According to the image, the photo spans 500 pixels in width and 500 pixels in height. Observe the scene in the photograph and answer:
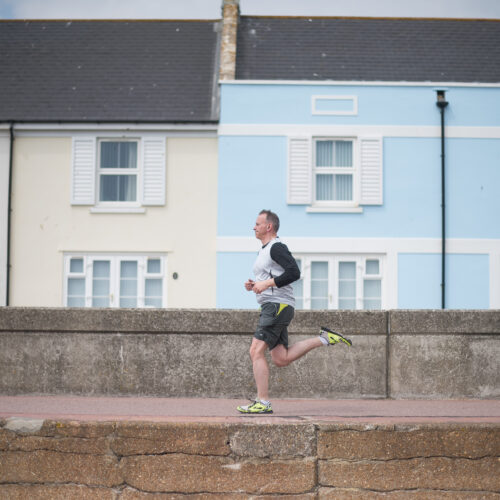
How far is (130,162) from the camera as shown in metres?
20.8

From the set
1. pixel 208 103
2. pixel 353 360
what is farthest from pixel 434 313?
pixel 208 103

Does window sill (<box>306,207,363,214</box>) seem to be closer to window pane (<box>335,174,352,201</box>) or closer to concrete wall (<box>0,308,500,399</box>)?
window pane (<box>335,174,352,201</box>)

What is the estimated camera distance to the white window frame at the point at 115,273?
20172mm

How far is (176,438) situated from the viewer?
17.8 feet

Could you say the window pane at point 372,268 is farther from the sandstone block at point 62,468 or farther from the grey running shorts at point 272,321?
the sandstone block at point 62,468

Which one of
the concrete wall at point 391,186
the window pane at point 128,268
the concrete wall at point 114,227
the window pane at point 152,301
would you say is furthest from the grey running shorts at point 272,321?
the window pane at point 128,268

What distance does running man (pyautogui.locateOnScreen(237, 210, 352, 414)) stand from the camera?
648cm

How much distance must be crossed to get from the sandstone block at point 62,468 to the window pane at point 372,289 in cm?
1507

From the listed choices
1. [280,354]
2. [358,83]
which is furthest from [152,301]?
→ [280,354]

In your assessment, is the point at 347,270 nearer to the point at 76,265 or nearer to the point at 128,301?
the point at 128,301

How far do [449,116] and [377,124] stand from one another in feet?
6.14

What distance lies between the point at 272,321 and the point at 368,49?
17336 millimetres

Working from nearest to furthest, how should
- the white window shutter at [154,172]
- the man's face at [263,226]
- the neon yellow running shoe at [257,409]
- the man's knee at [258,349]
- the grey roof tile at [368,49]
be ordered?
1. the neon yellow running shoe at [257,409]
2. the man's knee at [258,349]
3. the man's face at [263,226]
4. the white window shutter at [154,172]
5. the grey roof tile at [368,49]

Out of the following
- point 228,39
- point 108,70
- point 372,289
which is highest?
point 228,39
